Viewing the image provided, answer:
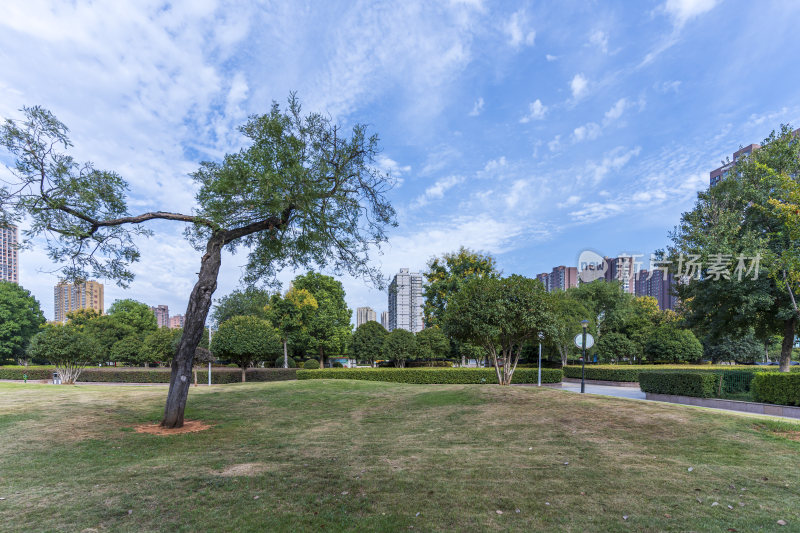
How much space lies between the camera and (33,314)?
45875 millimetres

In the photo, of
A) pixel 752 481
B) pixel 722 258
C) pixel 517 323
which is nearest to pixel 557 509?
pixel 752 481

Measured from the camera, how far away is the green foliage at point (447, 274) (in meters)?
31.9

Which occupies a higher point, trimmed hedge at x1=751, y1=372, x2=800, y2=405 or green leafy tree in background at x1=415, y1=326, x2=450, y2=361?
trimmed hedge at x1=751, y1=372, x2=800, y2=405

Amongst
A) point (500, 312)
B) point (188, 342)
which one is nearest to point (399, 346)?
point (500, 312)

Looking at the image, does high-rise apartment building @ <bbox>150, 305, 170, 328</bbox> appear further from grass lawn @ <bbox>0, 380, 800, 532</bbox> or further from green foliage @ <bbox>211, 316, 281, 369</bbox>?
grass lawn @ <bbox>0, 380, 800, 532</bbox>

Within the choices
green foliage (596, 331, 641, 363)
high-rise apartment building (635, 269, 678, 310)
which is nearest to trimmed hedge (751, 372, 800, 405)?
green foliage (596, 331, 641, 363)

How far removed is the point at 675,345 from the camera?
32.6 metres

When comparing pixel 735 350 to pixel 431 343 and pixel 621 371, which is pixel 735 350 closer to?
pixel 621 371

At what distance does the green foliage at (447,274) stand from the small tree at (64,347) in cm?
2277

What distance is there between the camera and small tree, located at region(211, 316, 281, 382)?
27.2 m

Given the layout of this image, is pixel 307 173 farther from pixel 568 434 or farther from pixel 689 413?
pixel 689 413

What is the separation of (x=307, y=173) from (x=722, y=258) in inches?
705

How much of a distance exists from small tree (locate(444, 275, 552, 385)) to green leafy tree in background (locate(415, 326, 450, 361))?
1814 centimetres

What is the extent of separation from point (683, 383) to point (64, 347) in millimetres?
31218
